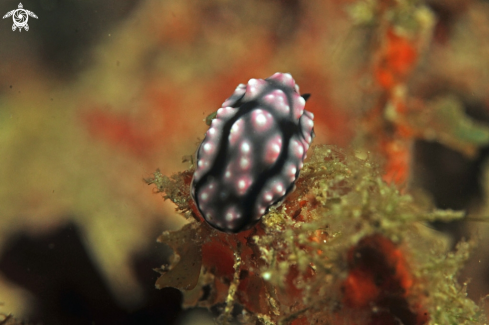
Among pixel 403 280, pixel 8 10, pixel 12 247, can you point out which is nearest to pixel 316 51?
pixel 403 280

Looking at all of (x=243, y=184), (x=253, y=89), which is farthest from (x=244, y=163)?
(x=253, y=89)

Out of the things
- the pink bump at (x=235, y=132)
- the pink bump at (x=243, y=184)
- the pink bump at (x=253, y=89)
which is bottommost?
the pink bump at (x=243, y=184)

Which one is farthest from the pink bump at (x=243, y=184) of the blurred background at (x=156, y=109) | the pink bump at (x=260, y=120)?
the blurred background at (x=156, y=109)

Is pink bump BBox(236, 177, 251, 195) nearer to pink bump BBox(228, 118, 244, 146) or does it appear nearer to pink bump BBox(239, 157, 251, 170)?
pink bump BBox(239, 157, 251, 170)

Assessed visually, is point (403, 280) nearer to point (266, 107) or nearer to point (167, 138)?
point (266, 107)

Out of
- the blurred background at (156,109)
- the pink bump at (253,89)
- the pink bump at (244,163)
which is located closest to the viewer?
the pink bump at (244,163)

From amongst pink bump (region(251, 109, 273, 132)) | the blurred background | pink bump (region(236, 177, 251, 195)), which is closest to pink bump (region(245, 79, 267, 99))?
pink bump (region(251, 109, 273, 132))

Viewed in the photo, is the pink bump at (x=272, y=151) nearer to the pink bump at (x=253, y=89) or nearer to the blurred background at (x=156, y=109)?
the pink bump at (x=253, y=89)
